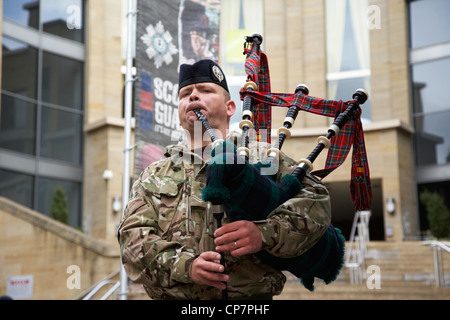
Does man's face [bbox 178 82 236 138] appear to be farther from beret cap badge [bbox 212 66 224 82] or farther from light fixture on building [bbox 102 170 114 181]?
light fixture on building [bbox 102 170 114 181]

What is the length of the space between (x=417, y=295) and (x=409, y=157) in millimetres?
10493

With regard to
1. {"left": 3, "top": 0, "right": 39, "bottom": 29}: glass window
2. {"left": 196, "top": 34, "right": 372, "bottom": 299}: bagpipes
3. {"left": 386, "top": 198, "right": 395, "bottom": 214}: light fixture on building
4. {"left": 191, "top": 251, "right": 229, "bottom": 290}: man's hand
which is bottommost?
{"left": 191, "top": 251, "right": 229, "bottom": 290}: man's hand

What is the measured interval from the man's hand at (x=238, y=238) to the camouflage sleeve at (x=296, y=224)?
0.19 ft

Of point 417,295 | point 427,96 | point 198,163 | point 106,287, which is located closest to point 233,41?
point 427,96

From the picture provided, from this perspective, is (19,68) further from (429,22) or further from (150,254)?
(150,254)

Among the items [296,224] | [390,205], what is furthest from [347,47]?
[296,224]

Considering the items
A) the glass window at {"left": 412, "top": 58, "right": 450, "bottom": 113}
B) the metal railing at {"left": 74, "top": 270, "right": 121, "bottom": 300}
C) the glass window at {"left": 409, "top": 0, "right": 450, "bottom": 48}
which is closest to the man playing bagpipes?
the metal railing at {"left": 74, "top": 270, "right": 121, "bottom": 300}

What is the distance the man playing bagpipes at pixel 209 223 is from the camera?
2482 millimetres

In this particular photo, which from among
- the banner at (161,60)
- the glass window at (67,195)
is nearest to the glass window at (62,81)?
the glass window at (67,195)

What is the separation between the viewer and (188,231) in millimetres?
2852

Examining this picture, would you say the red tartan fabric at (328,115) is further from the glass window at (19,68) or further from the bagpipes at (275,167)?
the glass window at (19,68)

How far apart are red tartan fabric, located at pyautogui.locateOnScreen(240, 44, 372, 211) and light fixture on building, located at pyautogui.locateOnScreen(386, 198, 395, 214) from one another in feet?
55.6

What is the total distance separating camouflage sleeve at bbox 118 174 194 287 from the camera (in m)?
2.65

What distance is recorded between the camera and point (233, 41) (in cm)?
2175
